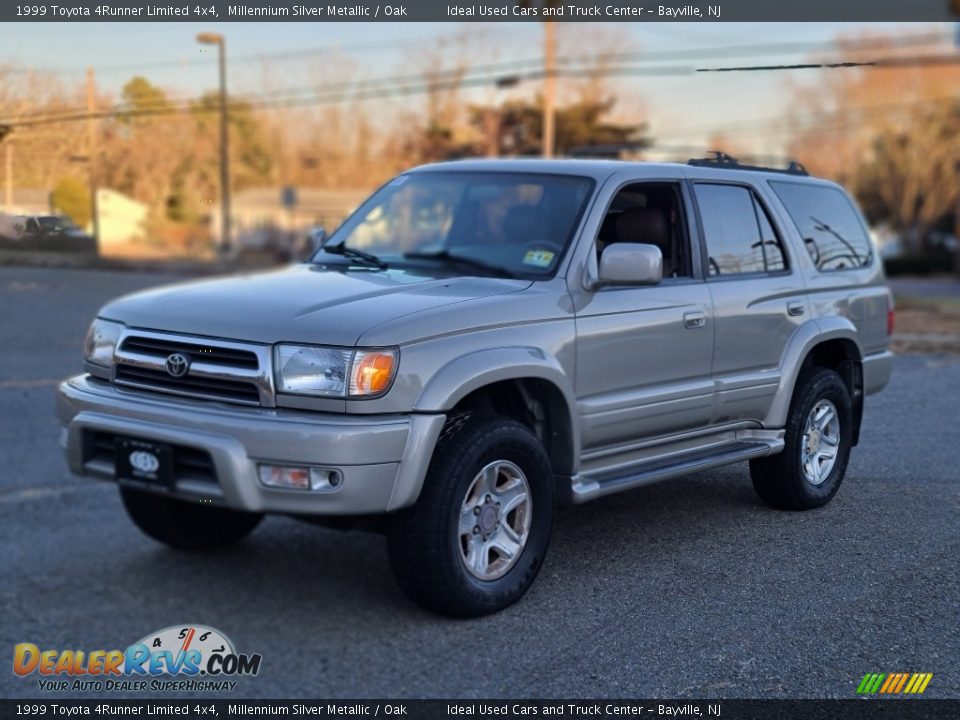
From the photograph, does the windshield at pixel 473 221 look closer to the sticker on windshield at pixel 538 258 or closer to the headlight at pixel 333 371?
the sticker on windshield at pixel 538 258

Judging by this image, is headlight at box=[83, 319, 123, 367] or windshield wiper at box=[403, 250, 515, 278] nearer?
headlight at box=[83, 319, 123, 367]

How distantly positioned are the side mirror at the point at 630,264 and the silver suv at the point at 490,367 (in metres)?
0.01

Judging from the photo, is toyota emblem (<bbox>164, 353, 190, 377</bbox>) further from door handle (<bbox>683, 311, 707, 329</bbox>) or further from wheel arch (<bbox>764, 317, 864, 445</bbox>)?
wheel arch (<bbox>764, 317, 864, 445</bbox>)

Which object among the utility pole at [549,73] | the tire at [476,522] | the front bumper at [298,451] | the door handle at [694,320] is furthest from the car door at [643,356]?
the utility pole at [549,73]

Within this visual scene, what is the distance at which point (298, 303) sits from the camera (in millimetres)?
4812

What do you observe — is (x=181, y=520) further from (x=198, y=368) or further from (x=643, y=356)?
(x=643, y=356)

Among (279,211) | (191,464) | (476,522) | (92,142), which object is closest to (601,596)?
(476,522)

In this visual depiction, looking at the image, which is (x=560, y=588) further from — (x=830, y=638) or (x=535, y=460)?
(x=830, y=638)

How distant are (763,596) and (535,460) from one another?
1.21 meters

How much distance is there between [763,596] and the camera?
512 centimetres

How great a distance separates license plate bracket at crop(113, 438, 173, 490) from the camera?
4.60m

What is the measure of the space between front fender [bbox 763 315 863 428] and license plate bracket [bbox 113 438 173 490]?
135 inches
